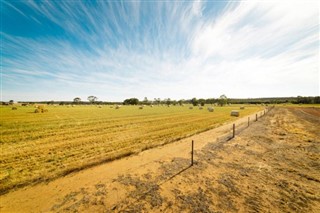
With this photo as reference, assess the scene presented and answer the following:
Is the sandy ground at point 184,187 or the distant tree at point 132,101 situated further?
the distant tree at point 132,101

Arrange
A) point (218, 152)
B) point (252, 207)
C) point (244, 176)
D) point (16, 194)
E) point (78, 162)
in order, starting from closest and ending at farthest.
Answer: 1. point (252, 207)
2. point (16, 194)
3. point (244, 176)
4. point (78, 162)
5. point (218, 152)

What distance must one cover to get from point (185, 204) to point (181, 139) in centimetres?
895

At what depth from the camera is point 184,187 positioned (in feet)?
20.6

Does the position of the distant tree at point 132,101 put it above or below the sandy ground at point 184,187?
above

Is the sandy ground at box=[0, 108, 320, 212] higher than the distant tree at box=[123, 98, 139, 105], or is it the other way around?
the distant tree at box=[123, 98, 139, 105]

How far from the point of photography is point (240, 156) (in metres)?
9.96

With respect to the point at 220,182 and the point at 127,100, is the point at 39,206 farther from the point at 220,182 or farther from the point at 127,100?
the point at 127,100

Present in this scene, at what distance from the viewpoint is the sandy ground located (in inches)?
202

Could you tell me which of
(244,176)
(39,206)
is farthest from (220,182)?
(39,206)

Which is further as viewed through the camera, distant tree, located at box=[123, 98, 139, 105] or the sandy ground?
distant tree, located at box=[123, 98, 139, 105]

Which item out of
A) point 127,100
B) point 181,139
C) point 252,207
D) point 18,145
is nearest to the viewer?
point 252,207

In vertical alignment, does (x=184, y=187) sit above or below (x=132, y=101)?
below

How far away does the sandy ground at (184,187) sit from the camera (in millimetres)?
5137

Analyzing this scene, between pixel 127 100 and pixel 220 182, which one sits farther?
pixel 127 100
